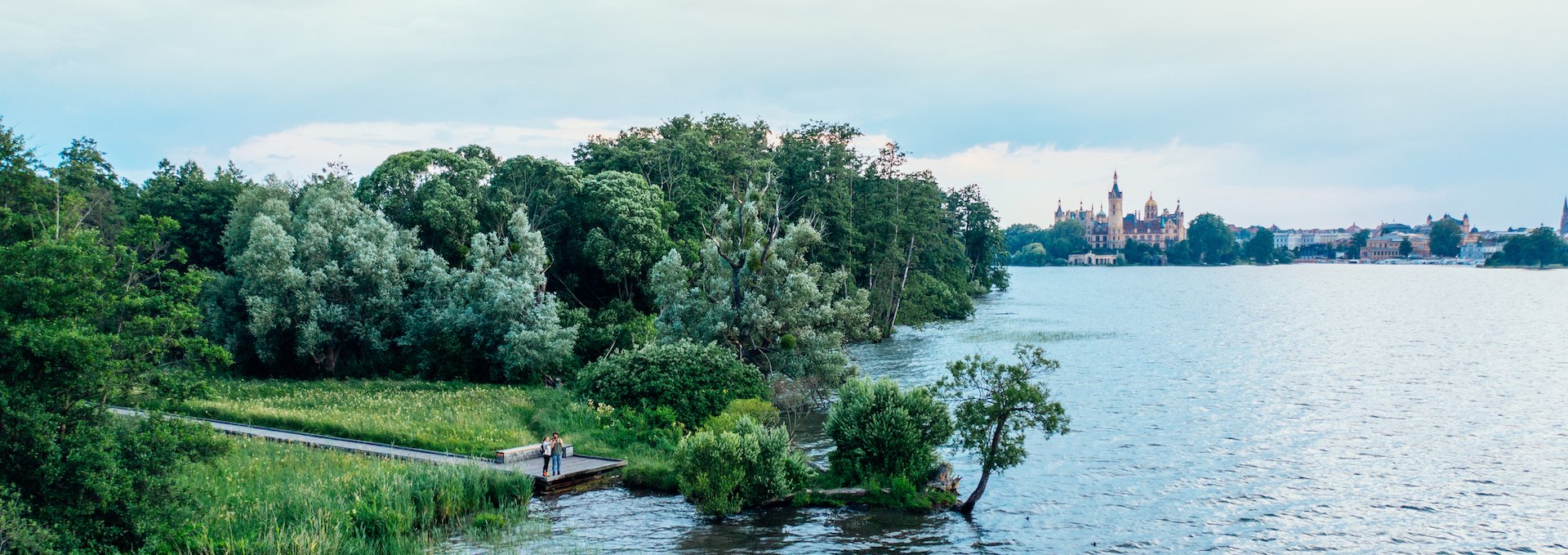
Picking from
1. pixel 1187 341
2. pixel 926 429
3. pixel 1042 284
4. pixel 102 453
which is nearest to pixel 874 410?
pixel 926 429

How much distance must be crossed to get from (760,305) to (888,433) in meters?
15.3

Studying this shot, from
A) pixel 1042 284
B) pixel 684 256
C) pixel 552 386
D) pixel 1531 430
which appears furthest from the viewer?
pixel 1042 284

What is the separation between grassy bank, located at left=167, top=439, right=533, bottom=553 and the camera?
18781 millimetres

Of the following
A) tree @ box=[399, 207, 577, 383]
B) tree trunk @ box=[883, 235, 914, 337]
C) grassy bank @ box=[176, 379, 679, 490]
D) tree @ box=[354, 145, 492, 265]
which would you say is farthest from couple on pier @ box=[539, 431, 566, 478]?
tree trunk @ box=[883, 235, 914, 337]

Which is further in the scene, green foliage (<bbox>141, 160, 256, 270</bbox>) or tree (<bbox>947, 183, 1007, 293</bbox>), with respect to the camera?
tree (<bbox>947, 183, 1007, 293</bbox>)

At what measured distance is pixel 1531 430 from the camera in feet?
123

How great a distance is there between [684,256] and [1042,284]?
112726 mm

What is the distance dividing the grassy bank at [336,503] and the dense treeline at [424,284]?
74.7 inches

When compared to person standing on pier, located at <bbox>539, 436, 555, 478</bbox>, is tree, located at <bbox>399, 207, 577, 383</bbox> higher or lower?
higher

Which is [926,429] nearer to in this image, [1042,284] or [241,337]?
[241,337]

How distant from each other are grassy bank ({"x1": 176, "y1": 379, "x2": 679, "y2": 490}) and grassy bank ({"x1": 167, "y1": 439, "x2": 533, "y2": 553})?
138 inches

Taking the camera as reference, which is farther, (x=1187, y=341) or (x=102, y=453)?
(x=1187, y=341)

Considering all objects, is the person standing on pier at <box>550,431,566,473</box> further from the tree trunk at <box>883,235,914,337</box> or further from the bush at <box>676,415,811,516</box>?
the tree trunk at <box>883,235,914,337</box>

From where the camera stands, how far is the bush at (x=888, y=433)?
26703 millimetres
